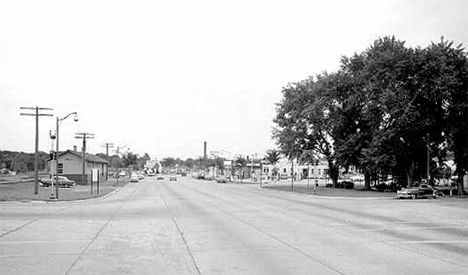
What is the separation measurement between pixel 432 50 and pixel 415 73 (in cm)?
311

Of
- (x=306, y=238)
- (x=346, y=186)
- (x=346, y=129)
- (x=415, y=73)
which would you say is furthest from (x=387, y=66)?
(x=306, y=238)

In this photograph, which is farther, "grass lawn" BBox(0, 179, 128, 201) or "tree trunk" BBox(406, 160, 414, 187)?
"tree trunk" BBox(406, 160, 414, 187)

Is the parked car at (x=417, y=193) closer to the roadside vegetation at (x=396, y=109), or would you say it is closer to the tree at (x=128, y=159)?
the roadside vegetation at (x=396, y=109)

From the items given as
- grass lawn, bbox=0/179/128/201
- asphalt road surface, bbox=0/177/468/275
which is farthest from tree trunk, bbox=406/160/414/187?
asphalt road surface, bbox=0/177/468/275

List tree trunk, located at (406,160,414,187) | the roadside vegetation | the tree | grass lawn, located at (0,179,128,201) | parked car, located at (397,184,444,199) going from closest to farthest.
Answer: grass lawn, located at (0,179,128,201) → parked car, located at (397,184,444,199) → the roadside vegetation → tree trunk, located at (406,160,414,187) → the tree

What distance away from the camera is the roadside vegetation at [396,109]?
191ft

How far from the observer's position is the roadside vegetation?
5834cm

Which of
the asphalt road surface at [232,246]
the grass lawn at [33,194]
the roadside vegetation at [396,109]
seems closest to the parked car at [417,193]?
the roadside vegetation at [396,109]

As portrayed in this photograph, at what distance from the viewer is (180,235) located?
62.2 ft

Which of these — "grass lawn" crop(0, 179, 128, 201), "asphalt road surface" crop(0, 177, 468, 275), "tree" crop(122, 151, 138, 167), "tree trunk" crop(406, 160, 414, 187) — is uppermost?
"tree" crop(122, 151, 138, 167)

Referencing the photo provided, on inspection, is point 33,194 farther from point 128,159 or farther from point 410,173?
point 128,159

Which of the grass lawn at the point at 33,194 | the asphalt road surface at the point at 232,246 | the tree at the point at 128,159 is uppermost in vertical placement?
→ the tree at the point at 128,159

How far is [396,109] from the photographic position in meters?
57.8

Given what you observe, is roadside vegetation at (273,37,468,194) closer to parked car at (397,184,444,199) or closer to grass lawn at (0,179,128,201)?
parked car at (397,184,444,199)
